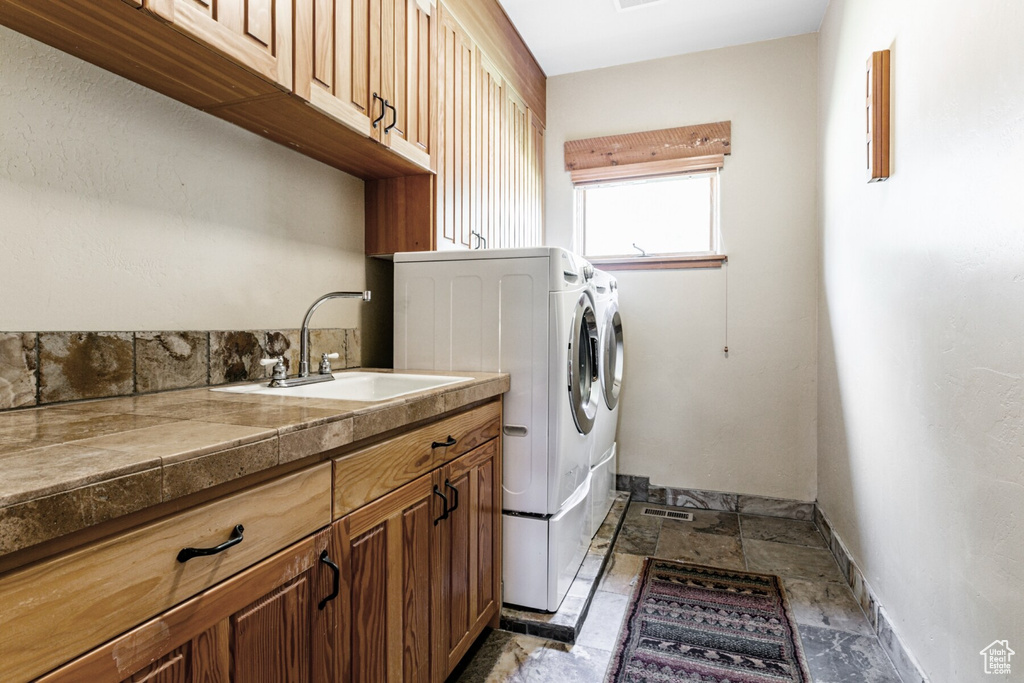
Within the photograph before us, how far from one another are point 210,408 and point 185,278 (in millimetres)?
538

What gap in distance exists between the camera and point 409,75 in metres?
1.83

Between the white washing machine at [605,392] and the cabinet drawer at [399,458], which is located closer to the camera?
the cabinet drawer at [399,458]

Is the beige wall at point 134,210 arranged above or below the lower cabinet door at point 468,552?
above

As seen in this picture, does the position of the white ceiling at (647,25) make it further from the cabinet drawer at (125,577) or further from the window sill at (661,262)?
the cabinet drawer at (125,577)

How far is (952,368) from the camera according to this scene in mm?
1343

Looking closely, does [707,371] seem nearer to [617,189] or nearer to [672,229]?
[672,229]

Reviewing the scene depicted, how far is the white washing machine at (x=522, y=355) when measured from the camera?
1807mm

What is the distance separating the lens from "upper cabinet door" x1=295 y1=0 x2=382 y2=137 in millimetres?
1336

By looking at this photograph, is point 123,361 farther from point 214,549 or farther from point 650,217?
point 650,217

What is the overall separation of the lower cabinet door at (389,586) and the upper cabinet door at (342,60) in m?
1.03

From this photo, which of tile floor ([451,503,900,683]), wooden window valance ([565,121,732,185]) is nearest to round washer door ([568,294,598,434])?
tile floor ([451,503,900,683])

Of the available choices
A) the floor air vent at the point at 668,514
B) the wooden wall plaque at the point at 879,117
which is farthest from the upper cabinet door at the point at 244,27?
the floor air vent at the point at 668,514

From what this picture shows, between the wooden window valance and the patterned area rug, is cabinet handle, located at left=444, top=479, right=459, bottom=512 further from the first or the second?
the wooden window valance

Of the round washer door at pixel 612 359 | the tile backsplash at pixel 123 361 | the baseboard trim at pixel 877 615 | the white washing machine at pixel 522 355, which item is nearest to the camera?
the tile backsplash at pixel 123 361
